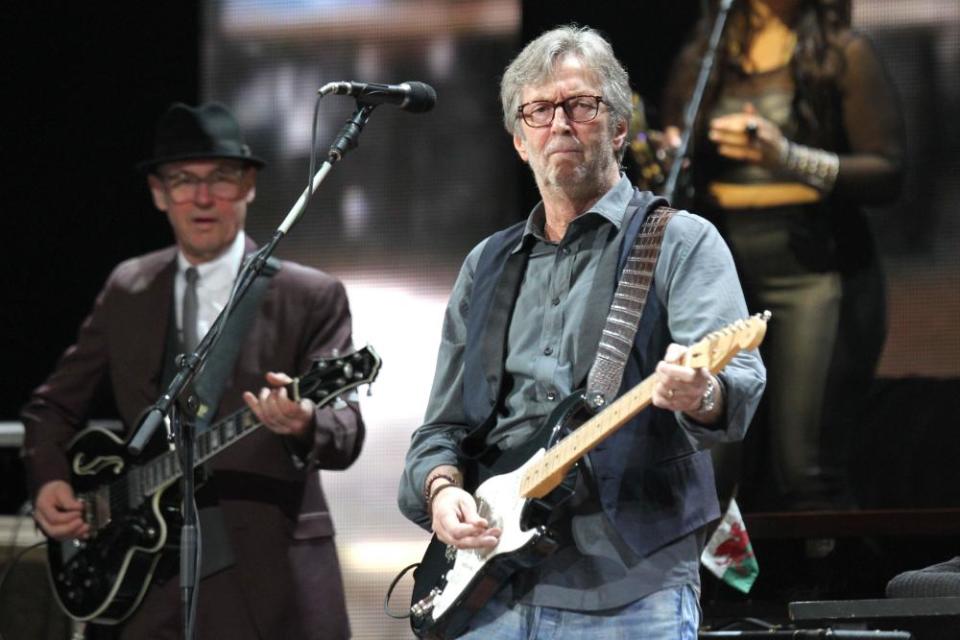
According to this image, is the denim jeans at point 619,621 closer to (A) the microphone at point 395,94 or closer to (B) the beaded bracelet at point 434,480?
(B) the beaded bracelet at point 434,480

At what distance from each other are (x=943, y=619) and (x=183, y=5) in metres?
4.28

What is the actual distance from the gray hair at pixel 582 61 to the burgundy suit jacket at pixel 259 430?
53.4 inches

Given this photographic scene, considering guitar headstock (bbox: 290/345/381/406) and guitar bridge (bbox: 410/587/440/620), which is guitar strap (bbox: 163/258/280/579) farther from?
guitar bridge (bbox: 410/587/440/620)

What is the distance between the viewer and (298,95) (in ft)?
18.7

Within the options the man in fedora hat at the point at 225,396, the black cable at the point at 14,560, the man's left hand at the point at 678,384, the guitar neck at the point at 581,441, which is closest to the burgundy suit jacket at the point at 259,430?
the man in fedora hat at the point at 225,396

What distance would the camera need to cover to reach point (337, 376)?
3.94 metres

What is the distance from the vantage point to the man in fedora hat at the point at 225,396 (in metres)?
4.09

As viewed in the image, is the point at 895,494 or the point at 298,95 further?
the point at 298,95

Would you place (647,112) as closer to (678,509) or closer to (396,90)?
(396,90)

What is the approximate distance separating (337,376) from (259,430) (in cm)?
44

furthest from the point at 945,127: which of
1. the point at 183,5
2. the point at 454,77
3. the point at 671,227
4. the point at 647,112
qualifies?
the point at 183,5

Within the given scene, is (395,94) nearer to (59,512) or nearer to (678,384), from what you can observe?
(678,384)

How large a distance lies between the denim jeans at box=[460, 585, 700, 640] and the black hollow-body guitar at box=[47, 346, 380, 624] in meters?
1.30

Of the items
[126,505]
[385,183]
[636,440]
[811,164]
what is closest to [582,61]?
[636,440]
